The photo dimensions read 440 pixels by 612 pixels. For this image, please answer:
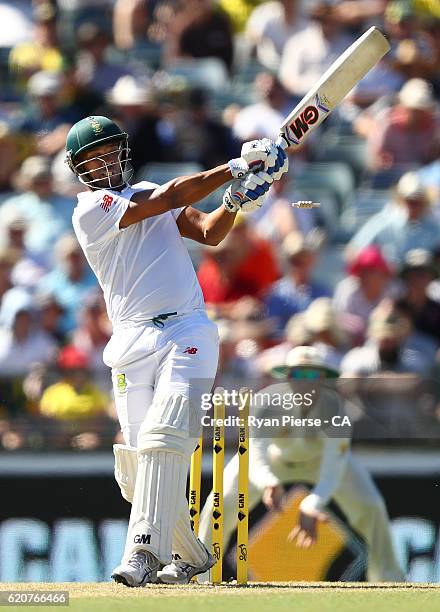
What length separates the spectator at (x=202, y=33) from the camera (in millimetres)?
10477

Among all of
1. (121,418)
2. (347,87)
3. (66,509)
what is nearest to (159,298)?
(121,418)

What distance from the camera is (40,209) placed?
31.6 feet

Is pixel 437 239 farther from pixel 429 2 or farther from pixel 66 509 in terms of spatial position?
pixel 66 509

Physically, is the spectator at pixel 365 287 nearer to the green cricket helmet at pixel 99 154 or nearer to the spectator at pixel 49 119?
the spectator at pixel 49 119

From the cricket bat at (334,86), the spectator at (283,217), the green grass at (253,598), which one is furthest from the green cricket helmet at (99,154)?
the spectator at (283,217)

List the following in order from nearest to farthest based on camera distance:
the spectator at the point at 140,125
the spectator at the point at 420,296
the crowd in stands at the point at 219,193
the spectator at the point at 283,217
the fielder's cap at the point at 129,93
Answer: the crowd in stands at the point at 219,193
the spectator at the point at 420,296
the spectator at the point at 283,217
the spectator at the point at 140,125
the fielder's cap at the point at 129,93

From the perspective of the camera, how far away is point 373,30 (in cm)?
515

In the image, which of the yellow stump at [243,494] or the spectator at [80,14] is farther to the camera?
the spectator at [80,14]

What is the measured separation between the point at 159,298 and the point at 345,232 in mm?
4425

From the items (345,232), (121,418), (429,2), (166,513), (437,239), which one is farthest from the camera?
(429,2)

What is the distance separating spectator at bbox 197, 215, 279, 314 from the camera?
842 centimetres

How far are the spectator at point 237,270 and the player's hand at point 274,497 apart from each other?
108 inches

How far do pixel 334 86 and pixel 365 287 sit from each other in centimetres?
333

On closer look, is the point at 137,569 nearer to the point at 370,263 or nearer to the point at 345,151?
the point at 370,263
